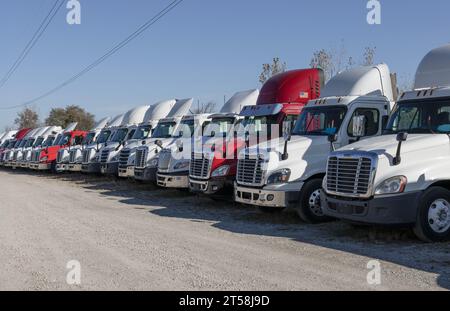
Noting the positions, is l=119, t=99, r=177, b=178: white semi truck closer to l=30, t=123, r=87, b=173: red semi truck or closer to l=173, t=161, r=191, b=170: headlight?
l=173, t=161, r=191, b=170: headlight

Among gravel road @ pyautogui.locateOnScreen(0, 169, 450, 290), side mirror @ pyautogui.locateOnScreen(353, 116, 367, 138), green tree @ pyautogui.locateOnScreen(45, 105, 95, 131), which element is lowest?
gravel road @ pyautogui.locateOnScreen(0, 169, 450, 290)

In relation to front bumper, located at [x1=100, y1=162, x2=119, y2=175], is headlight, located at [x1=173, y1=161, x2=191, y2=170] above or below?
above

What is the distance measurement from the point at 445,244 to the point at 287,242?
7.83 feet

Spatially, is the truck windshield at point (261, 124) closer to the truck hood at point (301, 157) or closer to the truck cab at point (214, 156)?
the truck cab at point (214, 156)

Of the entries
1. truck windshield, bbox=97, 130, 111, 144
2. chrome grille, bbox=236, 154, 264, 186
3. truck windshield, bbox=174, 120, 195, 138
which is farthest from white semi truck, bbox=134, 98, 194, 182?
chrome grille, bbox=236, 154, 264, 186

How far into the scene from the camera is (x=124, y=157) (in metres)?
18.9

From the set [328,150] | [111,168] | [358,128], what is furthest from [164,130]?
[358,128]

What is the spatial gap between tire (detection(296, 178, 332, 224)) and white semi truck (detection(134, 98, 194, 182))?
23.9 ft

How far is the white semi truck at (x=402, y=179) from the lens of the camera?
818 centimetres

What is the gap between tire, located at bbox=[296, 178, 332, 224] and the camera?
34.3ft

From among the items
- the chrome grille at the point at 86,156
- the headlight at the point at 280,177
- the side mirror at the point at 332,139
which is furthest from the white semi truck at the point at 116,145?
the side mirror at the point at 332,139
